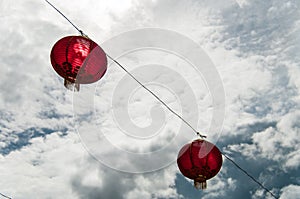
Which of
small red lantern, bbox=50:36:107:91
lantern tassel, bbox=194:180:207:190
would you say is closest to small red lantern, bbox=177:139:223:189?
lantern tassel, bbox=194:180:207:190

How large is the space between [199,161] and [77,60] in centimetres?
342

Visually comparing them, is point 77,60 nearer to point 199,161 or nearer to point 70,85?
point 70,85

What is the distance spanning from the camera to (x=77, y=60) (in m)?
5.27

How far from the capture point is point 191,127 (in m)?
6.99

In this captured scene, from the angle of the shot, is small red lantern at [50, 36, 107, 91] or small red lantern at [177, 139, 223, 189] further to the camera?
small red lantern at [177, 139, 223, 189]

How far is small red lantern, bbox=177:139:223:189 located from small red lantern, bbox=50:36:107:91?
9.18 feet

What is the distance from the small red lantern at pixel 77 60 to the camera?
5273mm

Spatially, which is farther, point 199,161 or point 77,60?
point 199,161

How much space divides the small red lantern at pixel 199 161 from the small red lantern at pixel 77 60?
2.80m

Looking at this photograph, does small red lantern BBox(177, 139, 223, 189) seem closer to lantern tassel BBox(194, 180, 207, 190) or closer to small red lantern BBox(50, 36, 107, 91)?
lantern tassel BBox(194, 180, 207, 190)

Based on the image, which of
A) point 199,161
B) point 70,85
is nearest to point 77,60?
point 70,85

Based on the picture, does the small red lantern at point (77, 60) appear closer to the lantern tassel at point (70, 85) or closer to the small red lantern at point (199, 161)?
the lantern tassel at point (70, 85)

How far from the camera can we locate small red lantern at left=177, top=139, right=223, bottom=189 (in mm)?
6680

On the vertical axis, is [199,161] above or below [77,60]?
below
